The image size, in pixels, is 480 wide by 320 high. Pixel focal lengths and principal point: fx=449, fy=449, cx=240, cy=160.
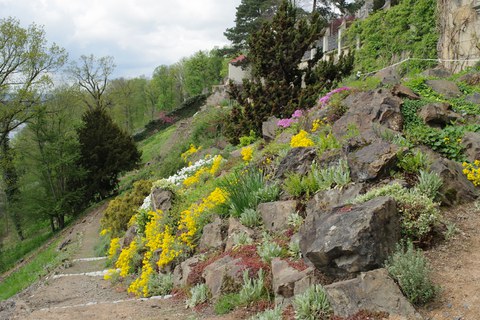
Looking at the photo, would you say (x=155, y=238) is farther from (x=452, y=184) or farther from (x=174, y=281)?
(x=452, y=184)

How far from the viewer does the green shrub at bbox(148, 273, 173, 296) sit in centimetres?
779

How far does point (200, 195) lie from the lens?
32.8 feet

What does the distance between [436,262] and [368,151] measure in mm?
Result: 2107

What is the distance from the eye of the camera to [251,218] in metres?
7.23

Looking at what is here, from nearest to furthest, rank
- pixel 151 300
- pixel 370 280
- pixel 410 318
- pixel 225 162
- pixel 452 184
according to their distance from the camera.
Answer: pixel 410 318 → pixel 370 280 → pixel 452 184 → pixel 151 300 → pixel 225 162

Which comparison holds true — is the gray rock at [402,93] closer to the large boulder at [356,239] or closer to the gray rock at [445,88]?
the gray rock at [445,88]

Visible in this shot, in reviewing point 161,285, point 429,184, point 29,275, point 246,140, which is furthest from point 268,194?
point 29,275

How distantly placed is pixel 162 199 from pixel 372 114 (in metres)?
5.42

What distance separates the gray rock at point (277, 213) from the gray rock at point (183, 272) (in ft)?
4.79

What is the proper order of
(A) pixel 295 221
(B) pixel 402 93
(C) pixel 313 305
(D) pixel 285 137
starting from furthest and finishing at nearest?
(D) pixel 285 137 → (B) pixel 402 93 → (A) pixel 295 221 → (C) pixel 313 305

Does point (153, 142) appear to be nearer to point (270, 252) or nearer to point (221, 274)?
point (221, 274)

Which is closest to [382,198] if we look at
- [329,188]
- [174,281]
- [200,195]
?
[329,188]

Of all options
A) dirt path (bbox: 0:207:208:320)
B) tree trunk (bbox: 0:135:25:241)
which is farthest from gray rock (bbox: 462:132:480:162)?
tree trunk (bbox: 0:135:25:241)

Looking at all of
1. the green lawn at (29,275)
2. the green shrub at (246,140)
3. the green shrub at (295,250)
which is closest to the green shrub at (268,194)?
the green shrub at (295,250)
